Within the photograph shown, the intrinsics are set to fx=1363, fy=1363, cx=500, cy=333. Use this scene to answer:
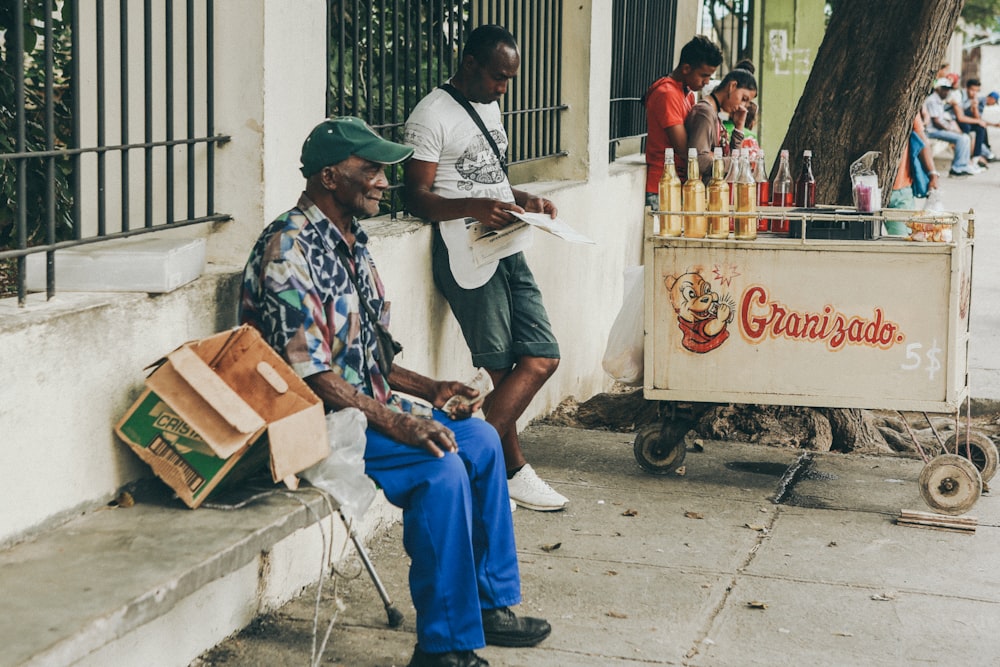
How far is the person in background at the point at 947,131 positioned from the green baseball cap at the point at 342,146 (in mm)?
21584

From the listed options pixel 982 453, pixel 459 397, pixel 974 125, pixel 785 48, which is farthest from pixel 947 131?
pixel 459 397

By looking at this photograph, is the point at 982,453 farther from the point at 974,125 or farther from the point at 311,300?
the point at 974,125

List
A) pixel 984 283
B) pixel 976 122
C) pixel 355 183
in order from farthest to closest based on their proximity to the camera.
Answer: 1. pixel 976 122
2. pixel 984 283
3. pixel 355 183

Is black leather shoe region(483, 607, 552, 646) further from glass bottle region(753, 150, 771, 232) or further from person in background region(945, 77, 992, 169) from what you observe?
person in background region(945, 77, 992, 169)

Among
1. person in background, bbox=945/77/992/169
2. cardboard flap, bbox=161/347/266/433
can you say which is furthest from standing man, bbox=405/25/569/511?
person in background, bbox=945/77/992/169

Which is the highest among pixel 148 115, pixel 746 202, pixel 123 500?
pixel 148 115

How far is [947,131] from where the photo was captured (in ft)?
80.4

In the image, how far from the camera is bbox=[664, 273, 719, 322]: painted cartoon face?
5.49 metres

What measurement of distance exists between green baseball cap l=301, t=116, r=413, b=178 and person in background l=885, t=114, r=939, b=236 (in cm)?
490

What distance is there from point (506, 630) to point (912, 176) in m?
7.04

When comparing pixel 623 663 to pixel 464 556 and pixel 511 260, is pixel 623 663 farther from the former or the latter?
pixel 511 260

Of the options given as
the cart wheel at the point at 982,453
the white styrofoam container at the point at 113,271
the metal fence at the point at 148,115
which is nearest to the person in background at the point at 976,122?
the cart wheel at the point at 982,453

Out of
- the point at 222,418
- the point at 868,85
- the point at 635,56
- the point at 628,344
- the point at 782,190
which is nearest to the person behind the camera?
the point at 222,418

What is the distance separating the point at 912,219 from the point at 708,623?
1.95 metres
